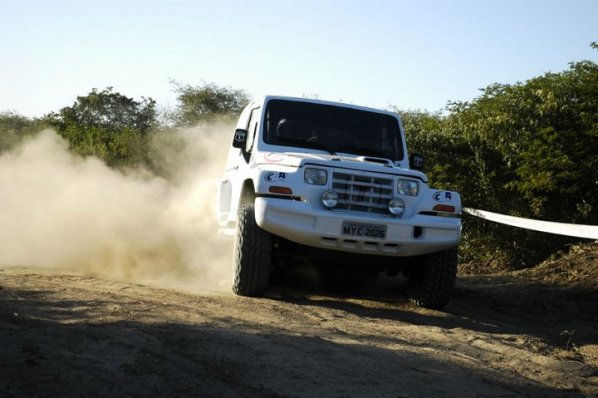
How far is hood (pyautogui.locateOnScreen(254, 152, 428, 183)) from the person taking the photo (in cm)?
741

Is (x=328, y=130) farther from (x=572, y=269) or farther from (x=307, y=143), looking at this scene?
(x=572, y=269)

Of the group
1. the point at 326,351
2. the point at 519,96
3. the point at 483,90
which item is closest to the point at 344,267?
the point at 326,351

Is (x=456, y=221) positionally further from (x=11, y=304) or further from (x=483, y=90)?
(x=483, y=90)

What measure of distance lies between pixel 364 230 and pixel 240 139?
219 cm

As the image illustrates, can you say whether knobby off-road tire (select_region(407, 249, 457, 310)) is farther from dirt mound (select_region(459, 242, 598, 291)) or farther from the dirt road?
dirt mound (select_region(459, 242, 598, 291))

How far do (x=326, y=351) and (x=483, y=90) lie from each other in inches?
396

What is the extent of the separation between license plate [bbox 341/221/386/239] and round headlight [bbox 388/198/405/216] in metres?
0.25

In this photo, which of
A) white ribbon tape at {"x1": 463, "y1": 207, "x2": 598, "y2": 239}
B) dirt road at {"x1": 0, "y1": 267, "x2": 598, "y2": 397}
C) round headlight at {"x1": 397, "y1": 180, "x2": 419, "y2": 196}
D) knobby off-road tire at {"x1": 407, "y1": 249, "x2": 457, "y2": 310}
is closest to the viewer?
dirt road at {"x1": 0, "y1": 267, "x2": 598, "y2": 397}

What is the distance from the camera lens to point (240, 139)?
28.7 feet

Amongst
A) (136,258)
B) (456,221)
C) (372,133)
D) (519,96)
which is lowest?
(136,258)

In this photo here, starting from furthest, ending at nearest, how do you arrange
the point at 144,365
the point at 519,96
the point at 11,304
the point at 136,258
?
the point at 519,96
the point at 136,258
the point at 11,304
the point at 144,365

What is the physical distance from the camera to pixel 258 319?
606 cm

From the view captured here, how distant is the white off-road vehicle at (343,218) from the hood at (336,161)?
10 mm

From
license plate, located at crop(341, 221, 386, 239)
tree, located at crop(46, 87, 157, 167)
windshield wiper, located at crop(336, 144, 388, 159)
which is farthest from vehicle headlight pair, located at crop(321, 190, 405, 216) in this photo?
tree, located at crop(46, 87, 157, 167)
